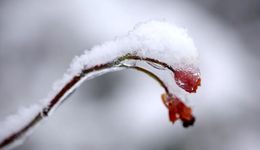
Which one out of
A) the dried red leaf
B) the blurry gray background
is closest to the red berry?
the dried red leaf

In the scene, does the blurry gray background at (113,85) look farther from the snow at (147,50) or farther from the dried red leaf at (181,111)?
the snow at (147,50)

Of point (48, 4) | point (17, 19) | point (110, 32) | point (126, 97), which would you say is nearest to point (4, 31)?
point (17, 19)

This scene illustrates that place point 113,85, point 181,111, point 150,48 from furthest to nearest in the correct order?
point 113,85 → point 181,111 → point 150,48

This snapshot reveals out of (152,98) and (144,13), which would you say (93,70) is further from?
(144,13)

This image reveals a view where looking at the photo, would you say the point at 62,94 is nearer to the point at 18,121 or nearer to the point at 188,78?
the point at 18,121

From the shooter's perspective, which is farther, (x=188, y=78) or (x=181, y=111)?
(x=181, y=111)

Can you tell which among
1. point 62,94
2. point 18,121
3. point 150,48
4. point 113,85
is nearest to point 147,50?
point 150,48

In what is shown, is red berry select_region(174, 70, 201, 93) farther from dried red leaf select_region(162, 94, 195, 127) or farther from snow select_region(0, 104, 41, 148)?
snow select_region(0, 104, 41, 148)

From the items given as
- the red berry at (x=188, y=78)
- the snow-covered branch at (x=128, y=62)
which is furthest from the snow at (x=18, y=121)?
the red berry at (x=188, y=78)
